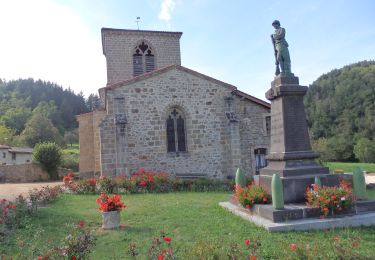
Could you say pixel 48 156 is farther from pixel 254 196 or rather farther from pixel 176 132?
pixel 254 196

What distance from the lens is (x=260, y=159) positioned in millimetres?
18828

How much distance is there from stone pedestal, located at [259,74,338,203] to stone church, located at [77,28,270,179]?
8.61m

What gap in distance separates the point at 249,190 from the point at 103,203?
3.51 metres

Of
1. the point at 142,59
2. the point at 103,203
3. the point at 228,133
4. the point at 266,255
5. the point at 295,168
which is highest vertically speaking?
the point at 142,59

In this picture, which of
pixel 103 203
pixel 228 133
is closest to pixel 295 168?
pixel 103 203

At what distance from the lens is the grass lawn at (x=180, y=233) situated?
521 centimetres

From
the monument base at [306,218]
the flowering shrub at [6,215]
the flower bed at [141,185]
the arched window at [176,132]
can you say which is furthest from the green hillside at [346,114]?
the flowering shrub at [6,215]

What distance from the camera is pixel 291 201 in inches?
313

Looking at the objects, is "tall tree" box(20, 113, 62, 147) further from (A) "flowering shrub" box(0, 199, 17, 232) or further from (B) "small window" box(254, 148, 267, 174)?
(A) "flowering shrub" box(0, 199, 17, 232)

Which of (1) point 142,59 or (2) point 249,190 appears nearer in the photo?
(2) point 249,190

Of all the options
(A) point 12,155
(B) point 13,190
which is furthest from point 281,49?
(A) point 12,155

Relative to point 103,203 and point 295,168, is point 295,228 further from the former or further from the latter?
point 103,203

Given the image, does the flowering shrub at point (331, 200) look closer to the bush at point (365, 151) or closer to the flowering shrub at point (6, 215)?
the flowering shrub at point (6, 215)

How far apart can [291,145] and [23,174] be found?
2646 centimetres
